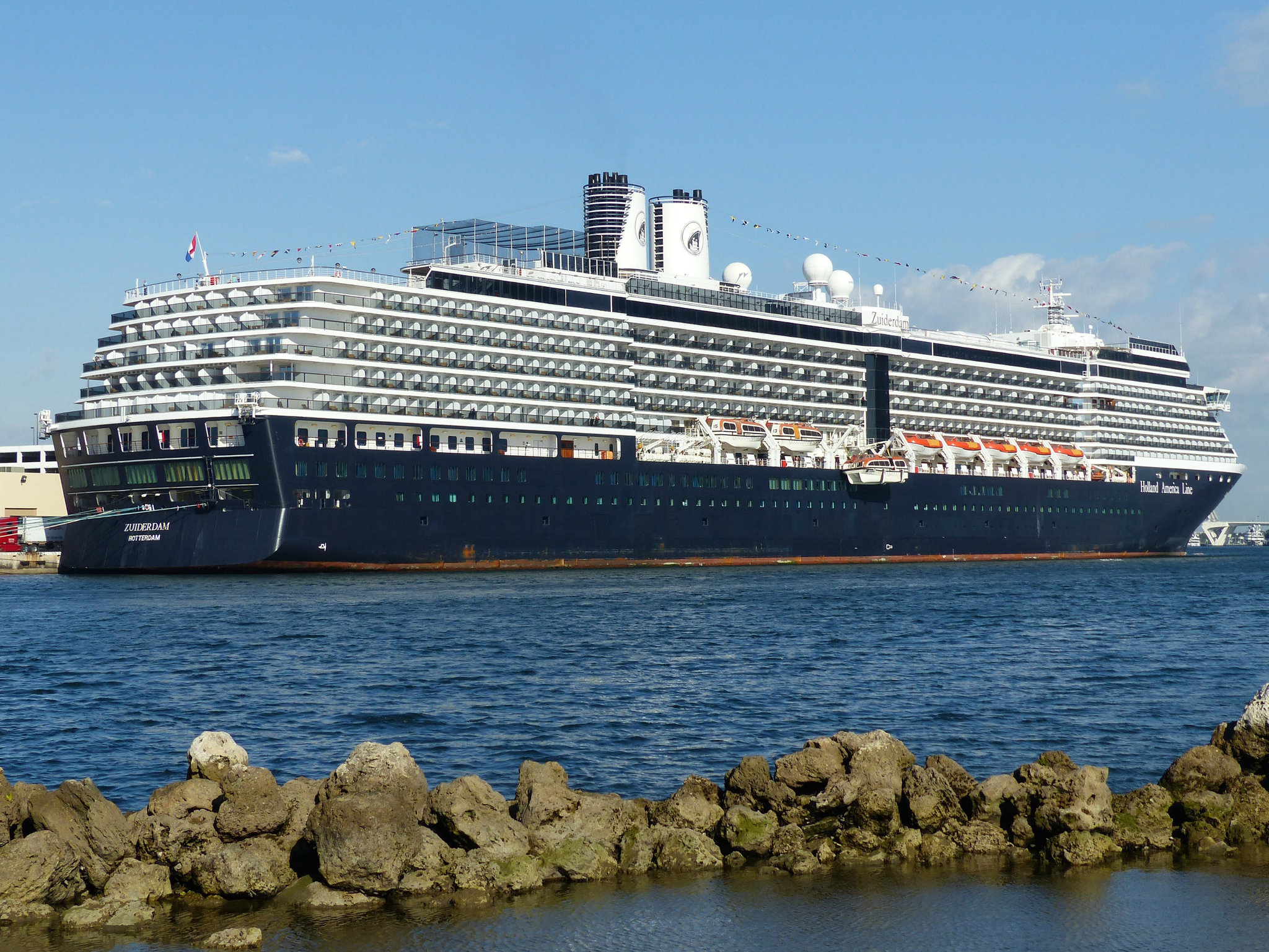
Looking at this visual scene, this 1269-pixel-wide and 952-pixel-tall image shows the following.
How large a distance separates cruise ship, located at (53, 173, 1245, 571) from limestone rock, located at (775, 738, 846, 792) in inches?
1842

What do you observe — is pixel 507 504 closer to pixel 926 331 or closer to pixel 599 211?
pixel 599 211

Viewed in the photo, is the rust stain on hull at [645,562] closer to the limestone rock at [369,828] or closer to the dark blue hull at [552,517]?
the dark blue hull at [552,517]

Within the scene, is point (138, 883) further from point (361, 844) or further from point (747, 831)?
point (747, 831)

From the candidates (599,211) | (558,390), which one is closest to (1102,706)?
(558,390)

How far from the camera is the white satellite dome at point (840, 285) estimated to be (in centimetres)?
10156

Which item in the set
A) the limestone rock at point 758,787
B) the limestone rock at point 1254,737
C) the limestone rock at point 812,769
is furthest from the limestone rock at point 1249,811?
the limestone rock at point 758,787

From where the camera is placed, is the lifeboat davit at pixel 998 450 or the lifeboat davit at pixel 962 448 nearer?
the lifeboat davit at pixel 962 448

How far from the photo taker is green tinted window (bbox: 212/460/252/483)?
206 ft

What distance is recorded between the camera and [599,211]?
91.2 m

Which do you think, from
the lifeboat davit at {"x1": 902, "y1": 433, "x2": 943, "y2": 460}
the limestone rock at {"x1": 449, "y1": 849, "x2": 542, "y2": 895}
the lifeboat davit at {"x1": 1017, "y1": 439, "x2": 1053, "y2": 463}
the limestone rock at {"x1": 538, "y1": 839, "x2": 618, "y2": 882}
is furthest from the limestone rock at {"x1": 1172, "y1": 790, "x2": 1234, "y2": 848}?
the lifeboat davit at {"x1": 1017, "y1": 439, "x2": 1053, "y2": 463}

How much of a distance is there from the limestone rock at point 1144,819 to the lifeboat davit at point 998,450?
84071mm

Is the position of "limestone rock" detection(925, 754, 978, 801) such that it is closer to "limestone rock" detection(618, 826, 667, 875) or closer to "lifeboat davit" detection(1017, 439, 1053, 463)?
"limestone rock" detection(618, 826, 667, 875)

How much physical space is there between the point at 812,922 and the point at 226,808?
7622 millimetres

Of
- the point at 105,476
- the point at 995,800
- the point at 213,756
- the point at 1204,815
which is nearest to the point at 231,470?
the point at 105,476
